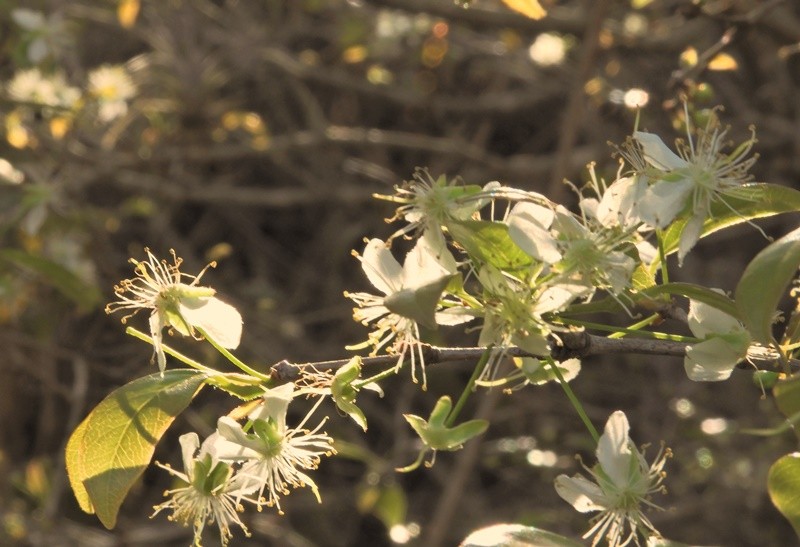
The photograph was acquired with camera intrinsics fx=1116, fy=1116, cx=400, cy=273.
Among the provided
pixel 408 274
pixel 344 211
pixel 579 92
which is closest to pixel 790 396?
pixel 408 274

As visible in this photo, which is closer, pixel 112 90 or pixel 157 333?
pixel 157 333

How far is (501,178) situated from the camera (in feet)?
8.77

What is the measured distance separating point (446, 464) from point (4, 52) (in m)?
1.54

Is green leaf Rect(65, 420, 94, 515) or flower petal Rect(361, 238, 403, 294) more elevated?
flower petal Rect(361, 238, 403, 294)

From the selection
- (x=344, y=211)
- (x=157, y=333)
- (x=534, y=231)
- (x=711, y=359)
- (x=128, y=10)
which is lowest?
(x=344, y=211)

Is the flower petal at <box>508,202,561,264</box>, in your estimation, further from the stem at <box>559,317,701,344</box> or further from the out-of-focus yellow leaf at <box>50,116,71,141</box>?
the out-of-focus yellow leaf at <box>50,116,71,141</box>

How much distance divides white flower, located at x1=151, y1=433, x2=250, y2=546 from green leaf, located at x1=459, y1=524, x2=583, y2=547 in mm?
241

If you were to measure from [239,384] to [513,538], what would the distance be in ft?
0.88

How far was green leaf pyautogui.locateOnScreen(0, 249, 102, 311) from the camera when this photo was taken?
1.76 m

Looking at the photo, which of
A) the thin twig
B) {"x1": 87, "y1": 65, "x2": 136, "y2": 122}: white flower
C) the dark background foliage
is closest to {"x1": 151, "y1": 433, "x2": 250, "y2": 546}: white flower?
the dark background foliage

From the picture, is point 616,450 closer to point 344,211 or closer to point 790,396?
point 790,396

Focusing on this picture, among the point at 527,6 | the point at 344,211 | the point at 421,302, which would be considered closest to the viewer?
the point at 421,302

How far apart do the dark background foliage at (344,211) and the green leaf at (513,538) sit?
1089 millimetres

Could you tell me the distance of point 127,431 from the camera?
0.97 metres
